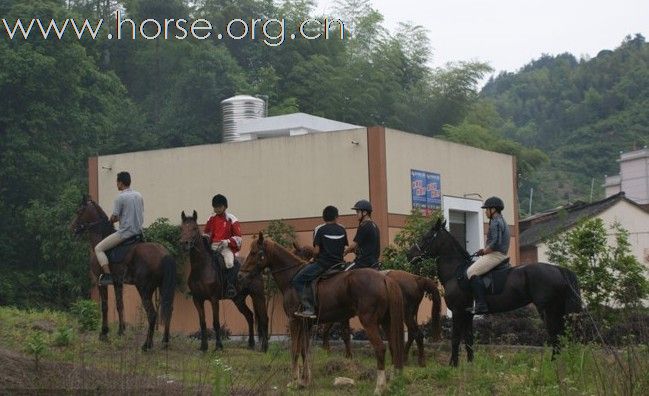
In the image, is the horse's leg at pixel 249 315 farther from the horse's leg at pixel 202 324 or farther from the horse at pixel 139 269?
the horse at pixel 139 269

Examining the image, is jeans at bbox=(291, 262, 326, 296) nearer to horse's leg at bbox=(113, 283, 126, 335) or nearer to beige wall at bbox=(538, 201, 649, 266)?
horse's leg at bbox=(113, 283, 126, 335)

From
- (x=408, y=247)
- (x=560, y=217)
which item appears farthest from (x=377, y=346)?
(x=560, y=217)

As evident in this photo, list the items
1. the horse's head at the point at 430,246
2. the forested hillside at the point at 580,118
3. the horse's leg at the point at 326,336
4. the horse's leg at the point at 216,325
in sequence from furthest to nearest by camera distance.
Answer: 1. the forested hillside at the point at 580,118
2. the horse's leg at the point at 326,336
3. the horse's leg at the point at 216,325
4. the horse's head at the point at 430,246

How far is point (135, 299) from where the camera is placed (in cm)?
3094

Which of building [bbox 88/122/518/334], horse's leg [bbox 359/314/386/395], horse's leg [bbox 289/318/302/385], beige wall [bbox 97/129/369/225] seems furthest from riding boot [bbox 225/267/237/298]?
beige wall [bbox 97/129/369/225]

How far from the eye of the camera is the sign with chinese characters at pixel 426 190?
29297mm

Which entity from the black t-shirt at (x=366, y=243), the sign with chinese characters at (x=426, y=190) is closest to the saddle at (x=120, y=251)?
the black t-shirt at (x=366, y=243)

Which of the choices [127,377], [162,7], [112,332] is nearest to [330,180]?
[112,332]

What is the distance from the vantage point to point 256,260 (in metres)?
15.8

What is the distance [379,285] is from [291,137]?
15.2m

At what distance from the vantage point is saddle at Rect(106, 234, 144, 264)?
61.1ft

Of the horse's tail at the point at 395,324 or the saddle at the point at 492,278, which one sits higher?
the saddle at the point at 492,278

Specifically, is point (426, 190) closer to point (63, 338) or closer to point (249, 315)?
point (249, 315)

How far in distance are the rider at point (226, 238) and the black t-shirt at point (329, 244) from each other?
4277 mm
